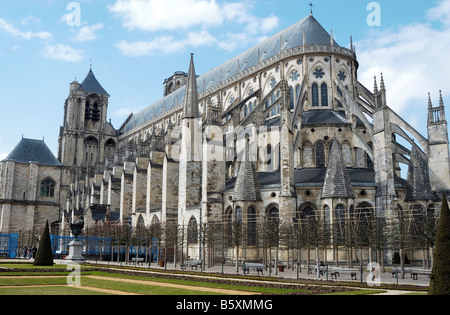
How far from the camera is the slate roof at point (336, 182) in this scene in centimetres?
3297

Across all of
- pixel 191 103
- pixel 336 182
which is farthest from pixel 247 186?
pixel 191 103

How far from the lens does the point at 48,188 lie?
237 ft

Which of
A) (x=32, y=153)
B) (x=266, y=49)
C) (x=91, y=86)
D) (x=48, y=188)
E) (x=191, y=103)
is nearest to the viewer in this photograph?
(x=191, y=103)

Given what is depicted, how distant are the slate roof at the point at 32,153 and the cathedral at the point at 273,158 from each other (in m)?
3.30

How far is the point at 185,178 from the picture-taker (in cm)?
4025

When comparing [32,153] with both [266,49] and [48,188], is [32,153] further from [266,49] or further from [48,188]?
[266,49]

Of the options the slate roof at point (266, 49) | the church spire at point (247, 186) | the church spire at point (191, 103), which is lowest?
the church spire at point (247, 186)

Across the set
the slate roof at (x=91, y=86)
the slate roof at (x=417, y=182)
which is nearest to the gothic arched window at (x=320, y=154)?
the slate roof at (x=417, y=182)

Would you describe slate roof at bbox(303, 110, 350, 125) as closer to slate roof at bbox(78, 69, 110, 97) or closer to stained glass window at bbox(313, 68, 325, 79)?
stained glass window at bbox(313, 68, 325, 79)

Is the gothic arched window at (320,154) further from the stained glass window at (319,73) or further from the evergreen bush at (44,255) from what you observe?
the evergreen bush at (44,255)

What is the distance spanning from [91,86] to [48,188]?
821 inches

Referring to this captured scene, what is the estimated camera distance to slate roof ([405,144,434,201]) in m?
34.9

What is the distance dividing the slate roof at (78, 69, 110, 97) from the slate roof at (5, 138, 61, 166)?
42.0 ft

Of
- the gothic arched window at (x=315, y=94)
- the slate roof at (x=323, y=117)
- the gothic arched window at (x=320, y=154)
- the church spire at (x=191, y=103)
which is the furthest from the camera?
the gothic arched window at (x=315, y=94)
